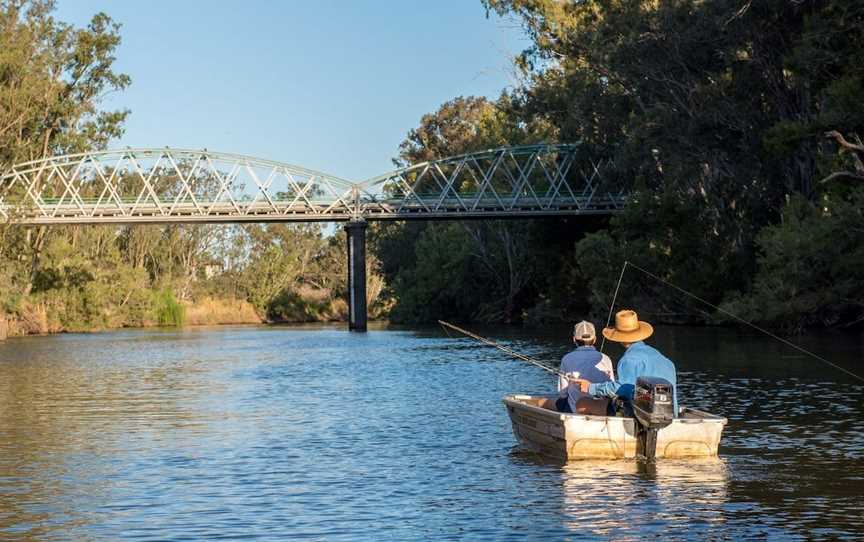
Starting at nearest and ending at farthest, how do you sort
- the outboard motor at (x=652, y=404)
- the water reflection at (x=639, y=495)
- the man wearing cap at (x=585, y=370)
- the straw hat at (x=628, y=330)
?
the water reflection at (x=639, y=495)
the outboard motor at (x=652, y=404)
the straw hat at (x=628, y=330)
the man wearing cap at (x=585, y=370)

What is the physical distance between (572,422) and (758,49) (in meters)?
43.3

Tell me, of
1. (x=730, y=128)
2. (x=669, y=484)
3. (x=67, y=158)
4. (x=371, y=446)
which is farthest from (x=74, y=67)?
(x=669, y=484)

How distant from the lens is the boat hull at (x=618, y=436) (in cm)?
1995

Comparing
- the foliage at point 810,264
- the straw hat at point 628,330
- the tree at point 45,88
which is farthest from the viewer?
the tree at point 45,88

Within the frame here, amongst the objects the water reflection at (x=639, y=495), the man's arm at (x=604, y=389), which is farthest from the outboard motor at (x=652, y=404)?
the water reflection at (x=639, y=495)

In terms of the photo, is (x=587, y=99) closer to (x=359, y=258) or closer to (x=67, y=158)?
(x=359, y=258)

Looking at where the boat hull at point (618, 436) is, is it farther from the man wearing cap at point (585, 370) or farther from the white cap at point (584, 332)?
the white cap at point (584, 332)

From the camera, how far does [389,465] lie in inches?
847

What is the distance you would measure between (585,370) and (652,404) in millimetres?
2217

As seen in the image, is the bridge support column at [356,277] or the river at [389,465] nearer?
the river at [389,465]

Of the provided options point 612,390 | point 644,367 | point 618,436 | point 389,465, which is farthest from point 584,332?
point 389,465

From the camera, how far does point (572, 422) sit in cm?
2027

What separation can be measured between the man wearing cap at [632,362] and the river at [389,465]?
1086 mm

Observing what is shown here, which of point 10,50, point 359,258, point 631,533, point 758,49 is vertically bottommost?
point 631,533
